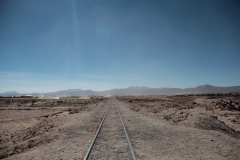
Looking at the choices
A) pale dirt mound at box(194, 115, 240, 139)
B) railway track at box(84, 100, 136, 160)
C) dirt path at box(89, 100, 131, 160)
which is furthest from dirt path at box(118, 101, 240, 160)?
pale dirt mound at box(194, 115, 240, 139)

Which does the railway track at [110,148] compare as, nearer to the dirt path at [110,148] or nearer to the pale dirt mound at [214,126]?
the dirt path at [110,148]

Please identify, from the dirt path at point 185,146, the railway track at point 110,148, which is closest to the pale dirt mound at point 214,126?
the dirt path at point 185,146

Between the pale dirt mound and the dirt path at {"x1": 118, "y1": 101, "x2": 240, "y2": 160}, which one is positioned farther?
the pale dirt mound

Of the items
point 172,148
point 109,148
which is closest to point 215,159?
point 172,148

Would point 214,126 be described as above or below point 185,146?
above

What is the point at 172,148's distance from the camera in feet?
25.7

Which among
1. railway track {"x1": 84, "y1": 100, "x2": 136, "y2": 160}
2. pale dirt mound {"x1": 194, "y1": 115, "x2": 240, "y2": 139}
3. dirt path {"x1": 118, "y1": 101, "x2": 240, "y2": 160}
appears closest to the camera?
railway track {"x1": 84, "y1": 100, "x2": 136, "y2": 160}

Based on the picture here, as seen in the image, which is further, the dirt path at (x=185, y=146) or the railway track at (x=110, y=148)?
the dirt path at (x=185, y=146)

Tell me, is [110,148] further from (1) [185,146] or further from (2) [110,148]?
(1) [185,146]

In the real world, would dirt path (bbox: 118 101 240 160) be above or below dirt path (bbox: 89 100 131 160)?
below

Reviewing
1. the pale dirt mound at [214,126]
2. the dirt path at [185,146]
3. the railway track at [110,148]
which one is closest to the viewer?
the railway track at [110,148]

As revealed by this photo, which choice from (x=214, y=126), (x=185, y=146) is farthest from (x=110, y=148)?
(x=214, y=126)

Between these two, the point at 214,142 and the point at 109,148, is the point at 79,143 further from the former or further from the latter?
the point at 214,142

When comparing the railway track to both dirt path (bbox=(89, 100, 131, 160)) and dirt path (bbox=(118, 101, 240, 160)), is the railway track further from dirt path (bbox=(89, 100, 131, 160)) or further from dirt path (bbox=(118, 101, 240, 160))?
dirt path (bbox=(118, 101, 240, 160))
